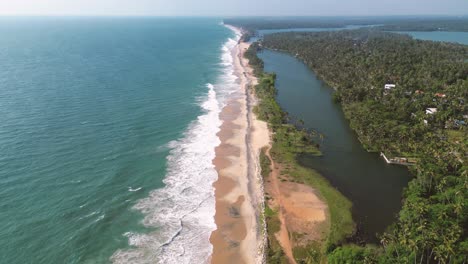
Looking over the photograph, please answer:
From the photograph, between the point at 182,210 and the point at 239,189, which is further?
the point at 239,189

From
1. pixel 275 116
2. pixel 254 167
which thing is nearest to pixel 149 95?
pixel 275 116

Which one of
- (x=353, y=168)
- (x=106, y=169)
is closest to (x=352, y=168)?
(x=353, y=168)

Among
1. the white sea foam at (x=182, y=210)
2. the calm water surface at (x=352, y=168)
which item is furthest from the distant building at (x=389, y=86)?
the white sea foam at (x=182, y=210)

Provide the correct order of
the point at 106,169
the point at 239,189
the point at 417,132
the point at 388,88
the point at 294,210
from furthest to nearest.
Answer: the point at 388,88
the point at 417,132
the point at 106,169
the point at 239,189
the point at 294,210

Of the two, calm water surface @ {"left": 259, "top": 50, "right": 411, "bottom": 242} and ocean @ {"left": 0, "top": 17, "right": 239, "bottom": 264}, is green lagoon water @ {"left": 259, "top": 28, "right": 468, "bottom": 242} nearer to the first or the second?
calm water surface @ {"left": 259, "top": 50, "right": 411, "bottom": 242}

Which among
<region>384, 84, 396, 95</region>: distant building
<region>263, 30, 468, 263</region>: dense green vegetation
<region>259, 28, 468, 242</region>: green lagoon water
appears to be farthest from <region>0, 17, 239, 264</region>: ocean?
<region>384, 84, 396, 95</region>: distant building

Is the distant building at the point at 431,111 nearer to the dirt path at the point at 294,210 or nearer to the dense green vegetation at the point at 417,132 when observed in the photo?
the dense green vegetation at the point at 417,132

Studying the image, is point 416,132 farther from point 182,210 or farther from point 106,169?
point 106,169

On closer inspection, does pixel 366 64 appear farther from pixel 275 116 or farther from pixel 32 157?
pixel 32 157
